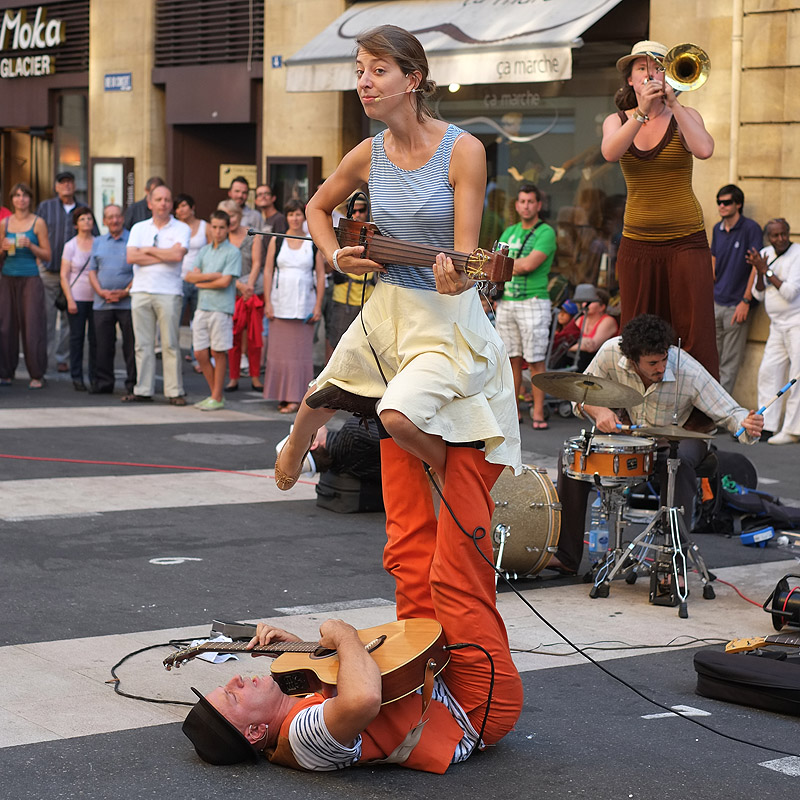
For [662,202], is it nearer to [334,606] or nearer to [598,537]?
[598,537]

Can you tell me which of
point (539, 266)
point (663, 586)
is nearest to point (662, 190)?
point (663, 586)

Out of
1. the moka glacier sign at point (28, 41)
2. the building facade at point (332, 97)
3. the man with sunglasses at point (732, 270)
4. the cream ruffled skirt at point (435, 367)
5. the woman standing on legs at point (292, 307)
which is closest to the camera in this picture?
the cream ruffled skirt at point (435, 367)

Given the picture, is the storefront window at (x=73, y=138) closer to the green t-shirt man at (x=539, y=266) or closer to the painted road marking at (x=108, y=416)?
the painted road marking at (x=108, y=416)

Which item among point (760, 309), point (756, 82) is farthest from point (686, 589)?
point (756, 82)

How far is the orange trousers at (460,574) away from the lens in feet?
14.4

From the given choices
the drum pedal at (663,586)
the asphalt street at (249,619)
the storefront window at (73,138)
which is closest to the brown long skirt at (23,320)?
the asphalt street at (249,619)

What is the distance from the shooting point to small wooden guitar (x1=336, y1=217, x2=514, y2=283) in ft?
13.7

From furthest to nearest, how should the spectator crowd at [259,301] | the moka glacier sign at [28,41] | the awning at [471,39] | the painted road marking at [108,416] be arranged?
the moka glacier sign at [28,41] → the awning at [471,39] → the spectator crowd at [259,301] → the painted road marking at [108,416]

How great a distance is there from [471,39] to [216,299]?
14.9 feet

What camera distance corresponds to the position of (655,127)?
6.95 metres

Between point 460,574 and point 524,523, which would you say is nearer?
point 460,574

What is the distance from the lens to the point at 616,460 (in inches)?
255

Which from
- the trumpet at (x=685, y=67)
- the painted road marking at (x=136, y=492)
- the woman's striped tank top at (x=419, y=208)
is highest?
the trumpet at (x=685, y=67)

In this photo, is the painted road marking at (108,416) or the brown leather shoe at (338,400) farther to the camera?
the painted road marking at (108,416)
